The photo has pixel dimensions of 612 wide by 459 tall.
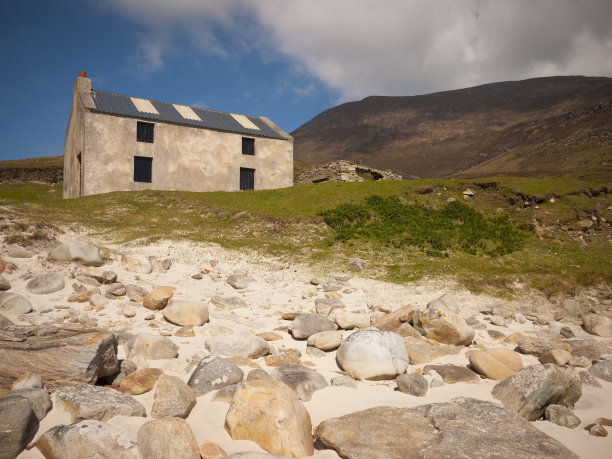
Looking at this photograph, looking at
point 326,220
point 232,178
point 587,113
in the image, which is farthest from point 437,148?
point 326,220

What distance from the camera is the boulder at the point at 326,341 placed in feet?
26.3

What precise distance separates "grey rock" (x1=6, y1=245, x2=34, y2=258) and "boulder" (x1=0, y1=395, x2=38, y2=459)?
9.76 m

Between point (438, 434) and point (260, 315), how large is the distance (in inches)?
262

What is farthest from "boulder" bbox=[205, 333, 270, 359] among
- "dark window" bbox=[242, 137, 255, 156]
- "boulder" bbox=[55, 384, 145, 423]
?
"dark window" bbox=[242, 137, 255, 156]

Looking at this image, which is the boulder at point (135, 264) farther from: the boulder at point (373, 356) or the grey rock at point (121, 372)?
the boulder at point (373, 356)

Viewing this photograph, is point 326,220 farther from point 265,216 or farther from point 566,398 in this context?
point 566,398

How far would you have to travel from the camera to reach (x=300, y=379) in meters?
6.23

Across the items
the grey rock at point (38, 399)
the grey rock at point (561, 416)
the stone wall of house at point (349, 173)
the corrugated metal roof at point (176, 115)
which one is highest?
the corrugated metal roof at point (176, 115)

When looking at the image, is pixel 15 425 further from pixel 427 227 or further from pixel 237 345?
pixel 427 227

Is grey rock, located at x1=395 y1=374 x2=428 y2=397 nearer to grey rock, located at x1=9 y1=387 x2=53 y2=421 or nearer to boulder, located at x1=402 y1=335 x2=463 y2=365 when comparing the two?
boulder, located at x1=402 y1=335 x2=463 y2=365

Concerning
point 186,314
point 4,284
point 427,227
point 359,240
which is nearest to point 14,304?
point 4,284

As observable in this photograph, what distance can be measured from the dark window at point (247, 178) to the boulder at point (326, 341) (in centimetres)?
3063

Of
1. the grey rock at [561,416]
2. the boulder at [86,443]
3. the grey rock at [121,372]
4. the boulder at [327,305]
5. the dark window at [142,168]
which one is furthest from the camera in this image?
the dark window at [142,168]

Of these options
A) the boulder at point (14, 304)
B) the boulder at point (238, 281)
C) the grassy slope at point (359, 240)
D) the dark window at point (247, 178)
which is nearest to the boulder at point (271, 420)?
the boulder at point (14, 304)
